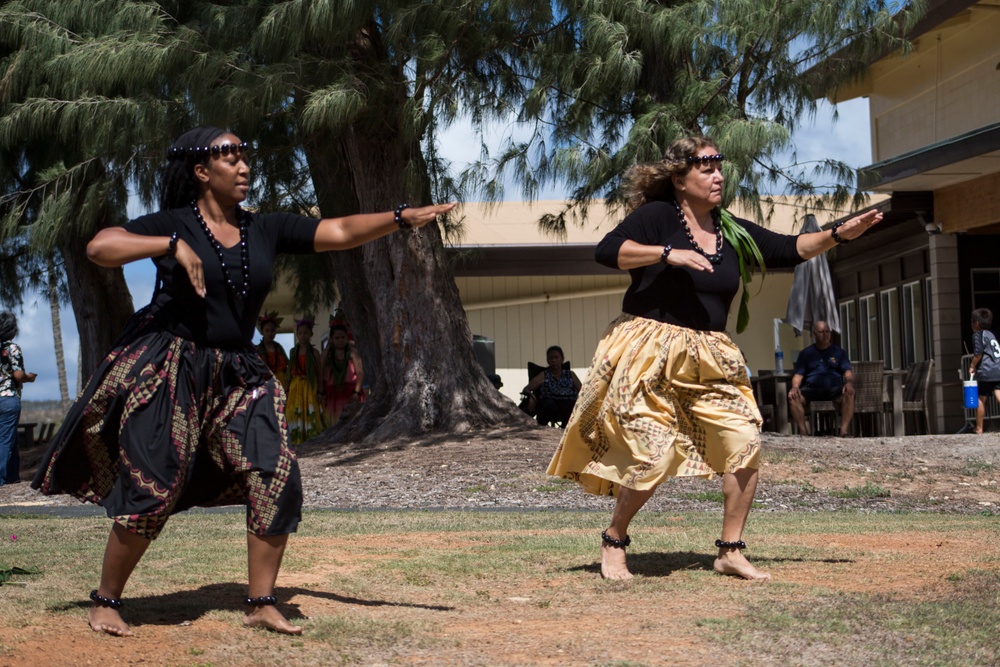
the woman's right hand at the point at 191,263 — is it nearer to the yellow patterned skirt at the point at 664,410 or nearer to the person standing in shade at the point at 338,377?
the yellow patterned skirt at the point at 664,410

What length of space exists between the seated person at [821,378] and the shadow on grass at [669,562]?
9.24 m

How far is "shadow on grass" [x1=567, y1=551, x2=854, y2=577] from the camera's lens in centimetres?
575

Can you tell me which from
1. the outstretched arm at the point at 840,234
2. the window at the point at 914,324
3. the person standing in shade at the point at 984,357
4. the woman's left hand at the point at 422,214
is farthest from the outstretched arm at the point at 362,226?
the window at the point at 914,324

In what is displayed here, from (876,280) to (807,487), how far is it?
12069 millimetres

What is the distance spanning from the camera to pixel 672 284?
5.54m

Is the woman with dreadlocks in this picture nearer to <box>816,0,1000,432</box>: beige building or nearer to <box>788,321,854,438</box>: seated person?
<box>788,321,854,438</box>: seated person

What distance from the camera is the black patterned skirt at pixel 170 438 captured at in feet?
14.2

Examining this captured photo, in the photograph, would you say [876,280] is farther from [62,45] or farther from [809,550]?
[809,550]

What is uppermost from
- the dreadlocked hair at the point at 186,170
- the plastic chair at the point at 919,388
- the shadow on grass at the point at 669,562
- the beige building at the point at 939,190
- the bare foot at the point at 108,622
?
the beige building at the point at 939,190

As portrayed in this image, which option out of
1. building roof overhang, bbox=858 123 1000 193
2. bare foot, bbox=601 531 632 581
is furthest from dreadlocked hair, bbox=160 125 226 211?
building roof overhang, bbox=858 123 1000 193

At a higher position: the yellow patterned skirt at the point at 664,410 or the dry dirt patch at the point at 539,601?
the yellow patterned skirt at the point at 664,410

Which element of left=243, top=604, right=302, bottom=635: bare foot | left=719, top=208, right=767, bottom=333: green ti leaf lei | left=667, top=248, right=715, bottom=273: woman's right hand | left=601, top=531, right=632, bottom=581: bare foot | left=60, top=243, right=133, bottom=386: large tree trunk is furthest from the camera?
left=60, top=243, right=133, bottom=386: large tree trunk

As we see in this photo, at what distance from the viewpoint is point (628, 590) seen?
5.21 metres

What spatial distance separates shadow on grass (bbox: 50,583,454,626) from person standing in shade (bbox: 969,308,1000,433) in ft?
37.5
